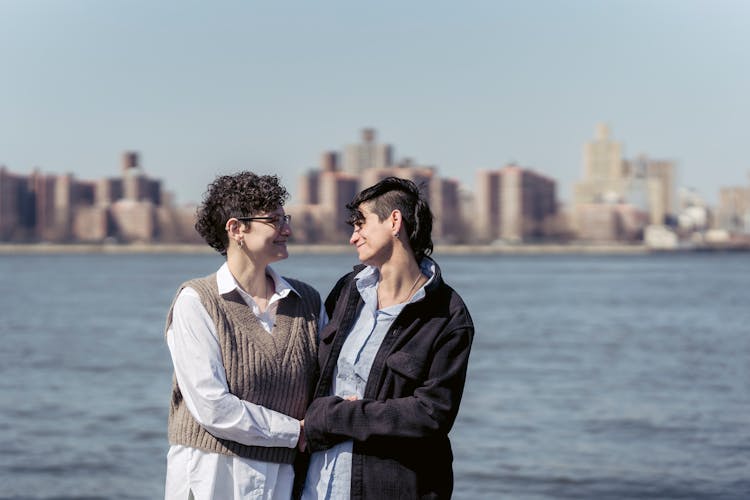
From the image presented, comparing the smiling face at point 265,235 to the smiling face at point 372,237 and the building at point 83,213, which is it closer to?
the smiling face at point 372,237

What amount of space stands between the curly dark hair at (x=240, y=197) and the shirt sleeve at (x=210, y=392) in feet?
0.76

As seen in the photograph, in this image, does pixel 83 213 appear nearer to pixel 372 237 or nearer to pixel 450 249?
pixel 450 249

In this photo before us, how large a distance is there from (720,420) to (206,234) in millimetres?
13128

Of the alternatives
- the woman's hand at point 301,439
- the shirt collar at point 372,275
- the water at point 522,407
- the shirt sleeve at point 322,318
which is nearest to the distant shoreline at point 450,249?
the water at point 522,407

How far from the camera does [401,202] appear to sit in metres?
3.13

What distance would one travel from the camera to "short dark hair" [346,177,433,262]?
3.13 meters

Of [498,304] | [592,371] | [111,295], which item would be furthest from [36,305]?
[592,371]

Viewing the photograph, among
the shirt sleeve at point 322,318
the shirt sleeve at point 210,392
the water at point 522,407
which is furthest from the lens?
the water at point 522,407

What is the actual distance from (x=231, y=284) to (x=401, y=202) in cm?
49

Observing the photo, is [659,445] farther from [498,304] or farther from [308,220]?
[308,220]

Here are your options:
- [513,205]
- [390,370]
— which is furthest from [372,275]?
[513,205]

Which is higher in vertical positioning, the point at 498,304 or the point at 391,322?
the point at 391,322

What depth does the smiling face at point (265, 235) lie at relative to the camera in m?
3.17

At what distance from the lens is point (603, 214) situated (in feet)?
513
